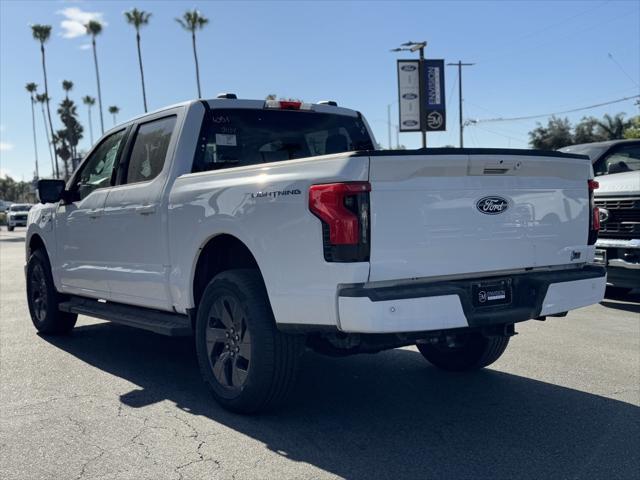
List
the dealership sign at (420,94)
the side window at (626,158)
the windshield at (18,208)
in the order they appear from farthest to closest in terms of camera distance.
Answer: the windshield at (18,208) → the dealership sign at (420,94) → the side window at (626,158)

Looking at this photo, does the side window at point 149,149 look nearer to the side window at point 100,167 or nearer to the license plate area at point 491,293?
the side window at point 100,167

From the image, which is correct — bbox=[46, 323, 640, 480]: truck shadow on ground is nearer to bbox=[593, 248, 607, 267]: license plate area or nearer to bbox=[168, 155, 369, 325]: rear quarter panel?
bbox=[168, 155, 369, 325]: rear quarter panel

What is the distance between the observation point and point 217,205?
173 inches

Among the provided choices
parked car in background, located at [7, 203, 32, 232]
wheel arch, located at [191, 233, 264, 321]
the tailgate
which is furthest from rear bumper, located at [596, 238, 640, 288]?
parked car in background, located at [7, 203, 32, 232]

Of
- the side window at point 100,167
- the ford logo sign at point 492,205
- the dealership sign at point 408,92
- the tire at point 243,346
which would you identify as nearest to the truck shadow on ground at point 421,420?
the tire at point 243,346

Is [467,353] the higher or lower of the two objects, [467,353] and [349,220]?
the lower

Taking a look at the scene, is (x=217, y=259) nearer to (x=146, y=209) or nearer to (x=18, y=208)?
(x=146, y=209)

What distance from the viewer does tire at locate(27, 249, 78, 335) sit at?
7074mm

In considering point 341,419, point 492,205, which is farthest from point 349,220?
point 341,419

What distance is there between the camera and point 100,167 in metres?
6.41

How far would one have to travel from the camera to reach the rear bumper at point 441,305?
3459mm

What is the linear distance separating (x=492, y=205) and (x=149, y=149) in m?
3.01

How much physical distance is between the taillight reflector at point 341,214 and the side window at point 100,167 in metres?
3.20

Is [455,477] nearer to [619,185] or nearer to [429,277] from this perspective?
[429,277]
